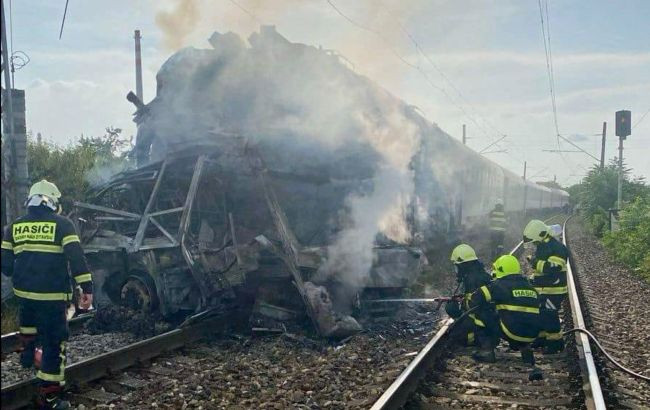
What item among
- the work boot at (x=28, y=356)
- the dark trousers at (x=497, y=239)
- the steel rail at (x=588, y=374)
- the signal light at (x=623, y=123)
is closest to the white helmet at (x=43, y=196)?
the work boot at (x=28, y=356)

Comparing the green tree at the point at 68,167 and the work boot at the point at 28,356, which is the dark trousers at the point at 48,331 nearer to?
the work boot at the point at 28,356

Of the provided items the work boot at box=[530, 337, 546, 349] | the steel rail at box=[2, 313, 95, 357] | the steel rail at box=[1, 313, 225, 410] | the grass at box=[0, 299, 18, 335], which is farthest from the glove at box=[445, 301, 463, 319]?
the grass at box=[0, 299, 18, 335]

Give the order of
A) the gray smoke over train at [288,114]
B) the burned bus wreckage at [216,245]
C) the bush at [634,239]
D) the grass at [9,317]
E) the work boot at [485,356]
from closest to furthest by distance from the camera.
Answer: the work boot at [485,356] < the grass at [9,317] < the burned bus wreckage at [216,245] < the gray smoke over train at [288,114] < the bush at [634,239]

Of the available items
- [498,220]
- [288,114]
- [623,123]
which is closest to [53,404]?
[288,114]

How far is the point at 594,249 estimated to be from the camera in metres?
21.7

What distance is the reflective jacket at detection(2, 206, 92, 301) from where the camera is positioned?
482cm

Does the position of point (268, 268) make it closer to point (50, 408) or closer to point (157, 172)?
point (157, 172)

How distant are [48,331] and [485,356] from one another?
4.29 m

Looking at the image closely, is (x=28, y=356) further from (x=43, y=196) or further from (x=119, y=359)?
(x=43, y=196)

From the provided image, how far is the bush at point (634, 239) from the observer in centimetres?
1501

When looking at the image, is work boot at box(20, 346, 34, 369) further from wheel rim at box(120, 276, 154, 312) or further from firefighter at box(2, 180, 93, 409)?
wheel rim at box(120, 276, 154, 312)

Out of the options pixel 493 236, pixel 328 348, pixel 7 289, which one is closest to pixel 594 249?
pixel 493 236

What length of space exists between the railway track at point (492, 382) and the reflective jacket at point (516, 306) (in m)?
0.34

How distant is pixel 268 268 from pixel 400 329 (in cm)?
195
